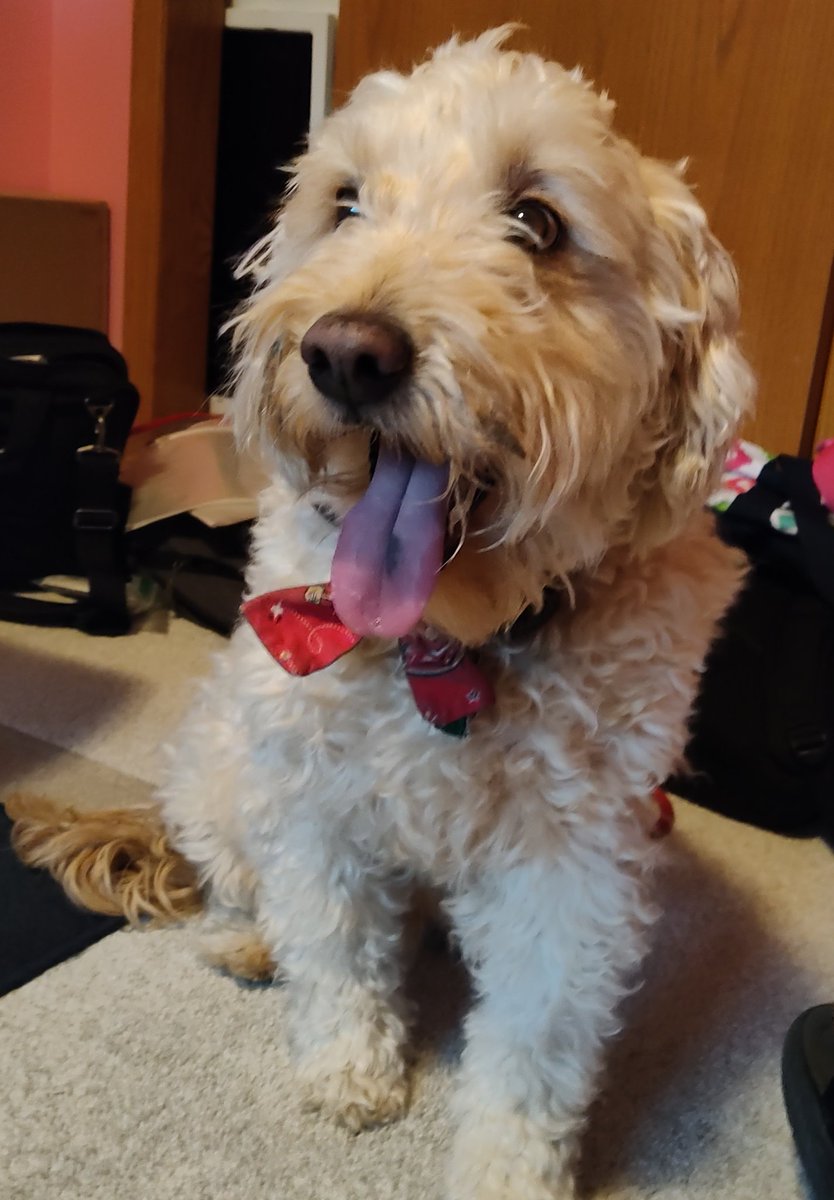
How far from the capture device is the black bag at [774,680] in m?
1.42

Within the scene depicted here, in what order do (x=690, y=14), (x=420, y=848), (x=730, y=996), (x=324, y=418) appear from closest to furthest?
(x=324, y=418) < (x=420, y=848) < (x=730, y=996) < (x=690, y=14)

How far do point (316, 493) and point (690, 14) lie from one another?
144cm

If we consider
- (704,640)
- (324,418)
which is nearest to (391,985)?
(704,640)

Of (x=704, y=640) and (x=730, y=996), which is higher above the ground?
(x=704, y=640)

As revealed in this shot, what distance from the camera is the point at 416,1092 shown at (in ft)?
3.28

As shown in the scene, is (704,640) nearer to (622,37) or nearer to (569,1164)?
(569,1164)

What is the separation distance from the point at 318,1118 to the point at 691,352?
0.71 meters

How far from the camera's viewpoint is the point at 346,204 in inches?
32.4

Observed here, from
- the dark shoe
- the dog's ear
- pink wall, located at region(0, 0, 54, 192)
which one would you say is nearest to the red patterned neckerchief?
the dog's ear

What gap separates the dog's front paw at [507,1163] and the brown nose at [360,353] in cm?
62

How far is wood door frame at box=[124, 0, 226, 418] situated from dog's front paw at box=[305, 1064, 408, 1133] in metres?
1.82

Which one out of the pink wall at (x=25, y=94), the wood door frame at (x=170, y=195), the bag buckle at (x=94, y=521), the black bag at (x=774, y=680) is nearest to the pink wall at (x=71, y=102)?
the pink wall at (x=25, y=94)

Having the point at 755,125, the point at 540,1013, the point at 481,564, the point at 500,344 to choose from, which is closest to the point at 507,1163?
the point at 540,1013

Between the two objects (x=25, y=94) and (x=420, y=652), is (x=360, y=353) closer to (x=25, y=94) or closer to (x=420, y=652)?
(x=420, y=652)
